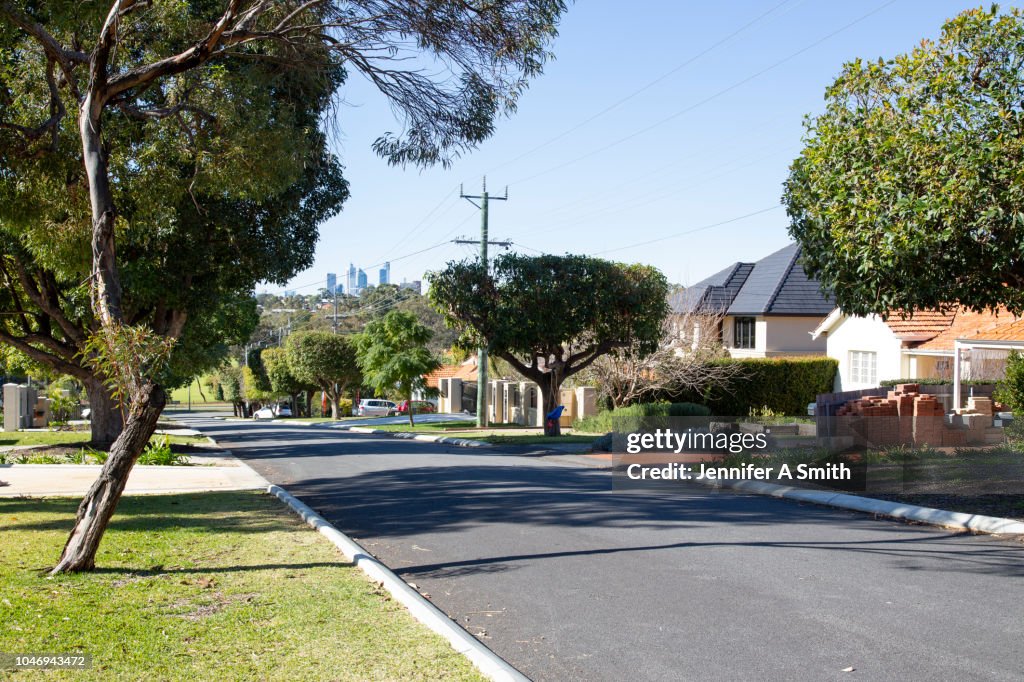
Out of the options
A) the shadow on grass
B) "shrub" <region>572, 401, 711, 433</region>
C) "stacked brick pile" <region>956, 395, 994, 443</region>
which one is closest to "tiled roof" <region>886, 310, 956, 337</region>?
"shrub" <region>572, 401, 711, 433</region>

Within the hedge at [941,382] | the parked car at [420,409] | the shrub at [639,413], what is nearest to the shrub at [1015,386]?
the hedge at [941,382]

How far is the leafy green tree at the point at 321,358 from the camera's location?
2404 inches

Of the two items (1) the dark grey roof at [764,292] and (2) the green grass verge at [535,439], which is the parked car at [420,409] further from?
(2) the green grass verge at [535,439]

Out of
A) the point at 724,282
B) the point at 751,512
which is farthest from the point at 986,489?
the point at 724,282

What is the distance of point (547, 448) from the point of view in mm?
25875

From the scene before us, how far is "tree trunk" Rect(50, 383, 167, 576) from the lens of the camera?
821 cm

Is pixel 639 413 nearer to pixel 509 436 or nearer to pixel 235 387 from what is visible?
pixel 509 436

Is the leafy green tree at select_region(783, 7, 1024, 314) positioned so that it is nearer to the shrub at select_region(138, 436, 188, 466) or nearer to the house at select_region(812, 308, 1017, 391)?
the house at select_region(812, 308, 1017, 391)

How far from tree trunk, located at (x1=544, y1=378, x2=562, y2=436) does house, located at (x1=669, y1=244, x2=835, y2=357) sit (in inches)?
364

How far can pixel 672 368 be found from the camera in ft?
107

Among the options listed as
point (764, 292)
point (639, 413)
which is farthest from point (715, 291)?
point (639, 413)

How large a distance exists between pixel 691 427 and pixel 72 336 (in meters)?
14.5

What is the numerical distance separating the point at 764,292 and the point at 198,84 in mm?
31110

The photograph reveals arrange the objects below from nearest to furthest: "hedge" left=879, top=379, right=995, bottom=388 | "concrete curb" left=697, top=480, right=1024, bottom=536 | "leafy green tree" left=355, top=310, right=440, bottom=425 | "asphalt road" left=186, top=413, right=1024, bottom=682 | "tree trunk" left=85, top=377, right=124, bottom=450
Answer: "asphalt road" left=186, top=413, right=1024, bottom=682 < "concrete curb" left=697, top=480, right=1024, bottom=536 < "tree trunk" left=85, top=377, right=124, bottom=450 < "hedge" left=879, top=379, right=995, bottom=388 < "leafy green tree" left=355, top=310, right=440, bottom=425
